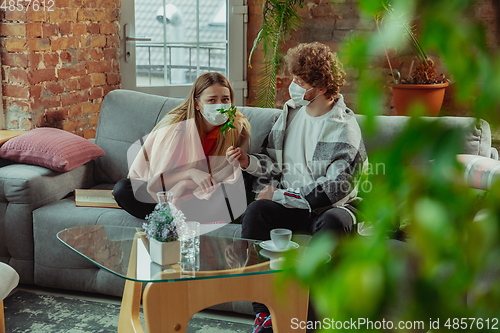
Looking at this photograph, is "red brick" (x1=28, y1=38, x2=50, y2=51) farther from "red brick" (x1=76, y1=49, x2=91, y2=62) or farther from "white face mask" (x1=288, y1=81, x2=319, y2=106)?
"white face mask" (x1=288, y1=81, x2=319, y2=106)

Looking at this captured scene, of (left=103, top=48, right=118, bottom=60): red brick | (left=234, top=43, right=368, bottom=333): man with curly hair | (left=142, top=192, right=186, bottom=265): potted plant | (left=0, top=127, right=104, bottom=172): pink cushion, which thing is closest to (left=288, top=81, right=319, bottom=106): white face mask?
(left=234, top=43, right=368, bottom=333): man with curly hair

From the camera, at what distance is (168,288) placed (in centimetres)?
157

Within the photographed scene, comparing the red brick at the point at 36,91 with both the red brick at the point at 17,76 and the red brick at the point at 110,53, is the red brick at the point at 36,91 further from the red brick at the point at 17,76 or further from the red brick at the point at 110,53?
the red brick at the point at 110,53

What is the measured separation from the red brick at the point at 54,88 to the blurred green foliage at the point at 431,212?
3040mm

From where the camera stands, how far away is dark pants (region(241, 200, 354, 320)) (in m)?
1.92

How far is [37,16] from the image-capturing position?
2816 millimetres

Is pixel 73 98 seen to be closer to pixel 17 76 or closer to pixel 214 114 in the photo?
pixel 17 76

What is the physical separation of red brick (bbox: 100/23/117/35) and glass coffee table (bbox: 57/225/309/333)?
201 centimetres

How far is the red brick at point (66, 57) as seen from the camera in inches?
120

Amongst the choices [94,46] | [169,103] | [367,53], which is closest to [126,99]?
Result: [169,103]

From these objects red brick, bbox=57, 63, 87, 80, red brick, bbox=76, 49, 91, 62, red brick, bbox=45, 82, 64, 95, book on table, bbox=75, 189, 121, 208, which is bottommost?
book on table, bbox=75, 189, 121, 208

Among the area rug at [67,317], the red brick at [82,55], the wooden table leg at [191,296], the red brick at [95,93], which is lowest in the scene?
the area rug at [67,317]

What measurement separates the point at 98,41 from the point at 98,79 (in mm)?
246

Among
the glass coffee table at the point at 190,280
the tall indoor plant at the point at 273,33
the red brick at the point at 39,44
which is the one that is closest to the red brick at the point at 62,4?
the red brick at the point at 39,44
